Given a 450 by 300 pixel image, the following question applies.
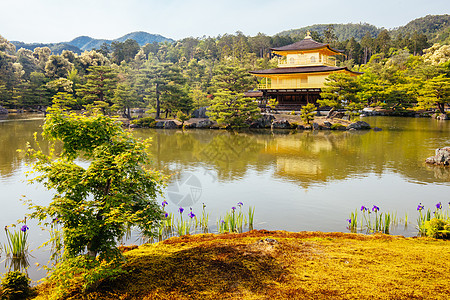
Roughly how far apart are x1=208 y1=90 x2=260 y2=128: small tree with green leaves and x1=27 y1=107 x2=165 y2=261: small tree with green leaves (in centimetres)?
2251

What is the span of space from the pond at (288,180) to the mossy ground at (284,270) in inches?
66.8

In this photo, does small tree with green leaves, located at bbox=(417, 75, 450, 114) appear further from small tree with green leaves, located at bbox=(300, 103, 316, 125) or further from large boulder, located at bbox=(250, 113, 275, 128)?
large boulder, located at bbox=(250, 113, 275, 128)

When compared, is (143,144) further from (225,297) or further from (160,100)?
(160,100)

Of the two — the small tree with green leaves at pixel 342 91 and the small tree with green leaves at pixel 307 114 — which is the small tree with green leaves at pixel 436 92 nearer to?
the small tree with green leaves at pixel 342 91

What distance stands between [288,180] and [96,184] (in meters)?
7.98

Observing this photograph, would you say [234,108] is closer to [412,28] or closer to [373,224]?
[373,224]

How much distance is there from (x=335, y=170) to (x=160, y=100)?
24.9m

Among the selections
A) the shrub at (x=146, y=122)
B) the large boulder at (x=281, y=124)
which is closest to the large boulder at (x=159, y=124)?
the shrub at (x=146, y=122)

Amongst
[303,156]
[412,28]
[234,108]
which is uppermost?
[412,28]

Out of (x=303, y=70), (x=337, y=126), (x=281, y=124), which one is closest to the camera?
(x=337, y=126)

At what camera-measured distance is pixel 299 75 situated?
33219 mm

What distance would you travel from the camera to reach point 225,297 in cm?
362

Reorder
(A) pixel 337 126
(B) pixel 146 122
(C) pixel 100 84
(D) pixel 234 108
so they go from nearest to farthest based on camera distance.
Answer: (A) pixel 337 126 → (D) pixel 234 108 → (B) pixel 146 122 → (C) pixel 100 84

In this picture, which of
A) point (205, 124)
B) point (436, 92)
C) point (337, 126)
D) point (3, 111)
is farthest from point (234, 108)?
point (3, 111)
